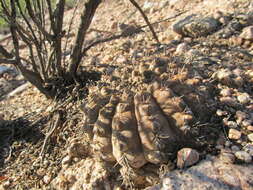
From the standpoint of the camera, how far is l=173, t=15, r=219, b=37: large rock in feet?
9.80

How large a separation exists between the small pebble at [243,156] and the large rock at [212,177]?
0.04 m

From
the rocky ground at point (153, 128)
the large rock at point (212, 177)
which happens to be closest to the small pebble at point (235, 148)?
the rocky ground at point (153, 128)

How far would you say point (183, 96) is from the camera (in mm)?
1664

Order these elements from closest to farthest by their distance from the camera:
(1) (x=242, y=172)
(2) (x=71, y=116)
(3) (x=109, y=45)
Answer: (1) (x=242, y=172) < (2) (x=71, y=116) < (3) (x=109, y=45)

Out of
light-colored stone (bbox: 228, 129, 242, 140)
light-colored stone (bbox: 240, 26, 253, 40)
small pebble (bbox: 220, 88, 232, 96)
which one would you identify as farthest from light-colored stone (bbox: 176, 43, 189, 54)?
light-colored stone (bbox: 228, 129, 242, 140)

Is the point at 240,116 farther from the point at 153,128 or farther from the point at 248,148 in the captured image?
the point at 153,128

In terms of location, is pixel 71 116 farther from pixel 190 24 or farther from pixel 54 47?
pixel 190 24

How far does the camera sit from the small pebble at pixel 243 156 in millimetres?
1525

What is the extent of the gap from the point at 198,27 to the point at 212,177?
6.53 ft

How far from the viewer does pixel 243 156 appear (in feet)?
5.04

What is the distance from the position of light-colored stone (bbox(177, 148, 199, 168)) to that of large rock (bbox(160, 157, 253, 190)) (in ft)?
0.12

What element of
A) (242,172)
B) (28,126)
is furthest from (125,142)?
(28,126)

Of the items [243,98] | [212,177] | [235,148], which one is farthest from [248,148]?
[243,98]

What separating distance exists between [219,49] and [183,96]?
124cm
